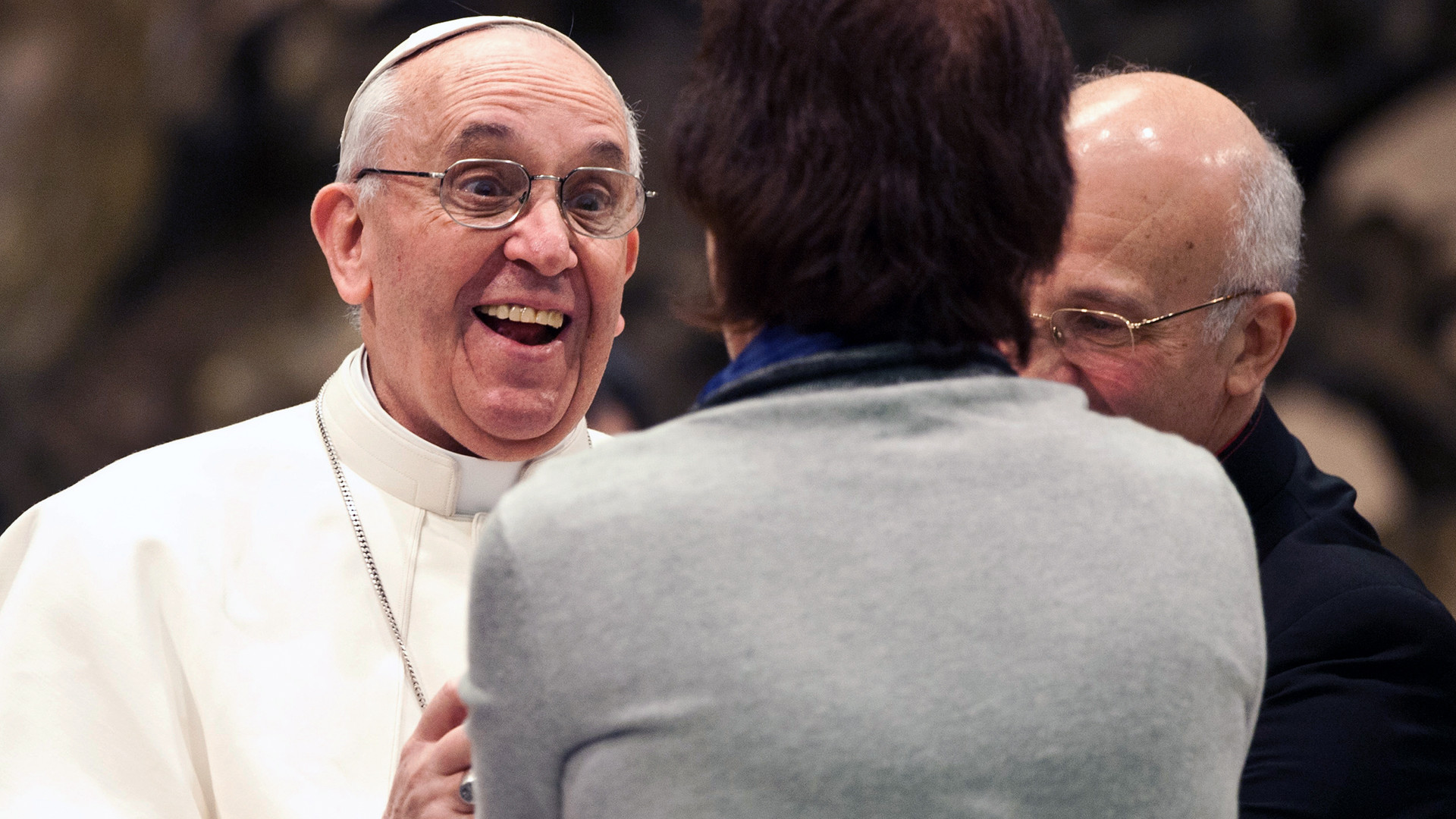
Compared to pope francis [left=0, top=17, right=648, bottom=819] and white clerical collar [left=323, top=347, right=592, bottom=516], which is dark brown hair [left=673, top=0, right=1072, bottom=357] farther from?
white clerical collar [left=323, top=347, right=592, bottom=516]

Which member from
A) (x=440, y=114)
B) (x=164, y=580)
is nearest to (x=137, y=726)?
(x=164, y=580)

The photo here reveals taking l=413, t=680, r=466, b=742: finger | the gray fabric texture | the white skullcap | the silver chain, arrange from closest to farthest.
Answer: the gray fabric texture < l=413, t=680, r=466, b=742: finger < the silver chain < the white skullcap

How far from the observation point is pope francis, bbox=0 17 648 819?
84.7 inches

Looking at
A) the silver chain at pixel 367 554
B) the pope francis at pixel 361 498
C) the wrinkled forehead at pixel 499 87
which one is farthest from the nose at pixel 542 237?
the silver chain at pixel 367 554

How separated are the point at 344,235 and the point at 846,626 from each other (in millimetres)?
1679

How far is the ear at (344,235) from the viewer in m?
2.52

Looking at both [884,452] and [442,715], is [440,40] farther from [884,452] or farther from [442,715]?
[884,452]

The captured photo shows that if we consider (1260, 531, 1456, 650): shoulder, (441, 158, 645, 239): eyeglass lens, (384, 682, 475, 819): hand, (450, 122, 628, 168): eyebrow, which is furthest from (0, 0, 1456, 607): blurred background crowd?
(384, 682, 475, 819): hand

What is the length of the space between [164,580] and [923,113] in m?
1.59

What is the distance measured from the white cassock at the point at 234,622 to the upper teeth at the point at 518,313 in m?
0.26

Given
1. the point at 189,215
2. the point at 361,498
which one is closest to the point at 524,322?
the point at 361,498

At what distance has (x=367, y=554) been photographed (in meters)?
2.40

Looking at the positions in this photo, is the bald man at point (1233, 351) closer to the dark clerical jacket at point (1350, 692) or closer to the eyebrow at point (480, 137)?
the dark clerical jacket at point (1350, 692)

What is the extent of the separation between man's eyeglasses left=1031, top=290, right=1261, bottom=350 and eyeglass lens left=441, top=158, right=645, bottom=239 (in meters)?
0.80
